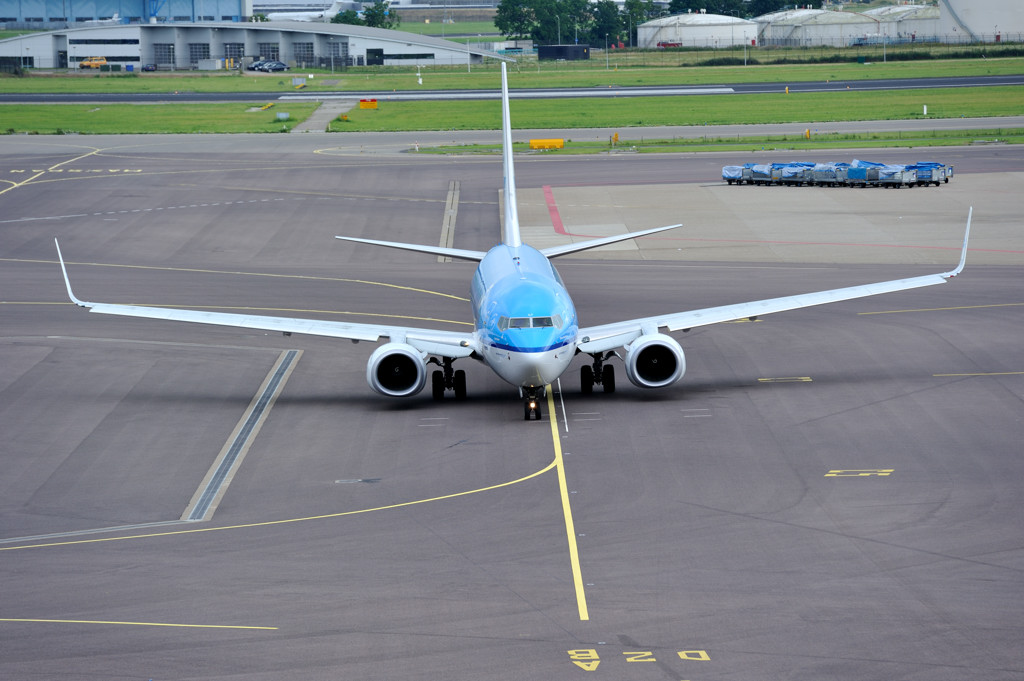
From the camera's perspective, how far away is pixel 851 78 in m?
170

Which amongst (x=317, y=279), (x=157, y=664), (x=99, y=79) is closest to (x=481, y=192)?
(x=317, y=279)

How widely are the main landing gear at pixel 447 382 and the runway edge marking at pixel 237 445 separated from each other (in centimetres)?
507

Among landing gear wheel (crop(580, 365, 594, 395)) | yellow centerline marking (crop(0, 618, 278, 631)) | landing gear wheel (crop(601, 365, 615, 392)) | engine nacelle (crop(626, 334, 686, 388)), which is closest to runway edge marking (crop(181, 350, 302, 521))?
Answer: yellow centerline marking (crop(0, 618, 278, 631))

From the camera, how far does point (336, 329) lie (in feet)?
130

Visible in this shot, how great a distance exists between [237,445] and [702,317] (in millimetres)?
14842

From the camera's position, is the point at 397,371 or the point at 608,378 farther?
the point at 608,378

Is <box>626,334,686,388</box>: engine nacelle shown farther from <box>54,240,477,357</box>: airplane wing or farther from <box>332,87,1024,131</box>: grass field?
<box>332,87,1024,131</box>: grass field

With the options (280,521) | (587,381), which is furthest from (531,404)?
(280,521)

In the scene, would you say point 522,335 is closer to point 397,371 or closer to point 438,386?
point 397,371

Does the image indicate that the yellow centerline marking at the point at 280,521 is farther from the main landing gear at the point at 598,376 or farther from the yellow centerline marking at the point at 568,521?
the main landing gear at the point at 598,376

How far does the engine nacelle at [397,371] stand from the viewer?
121ft

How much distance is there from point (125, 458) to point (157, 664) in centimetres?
1365

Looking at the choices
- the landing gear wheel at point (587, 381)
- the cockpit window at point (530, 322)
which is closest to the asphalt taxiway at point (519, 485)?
the landing gear wheel at point (587, 381)

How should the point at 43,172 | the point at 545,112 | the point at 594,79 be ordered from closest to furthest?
the point at 43,172 → the point at 545,112 → the point at 594,79
